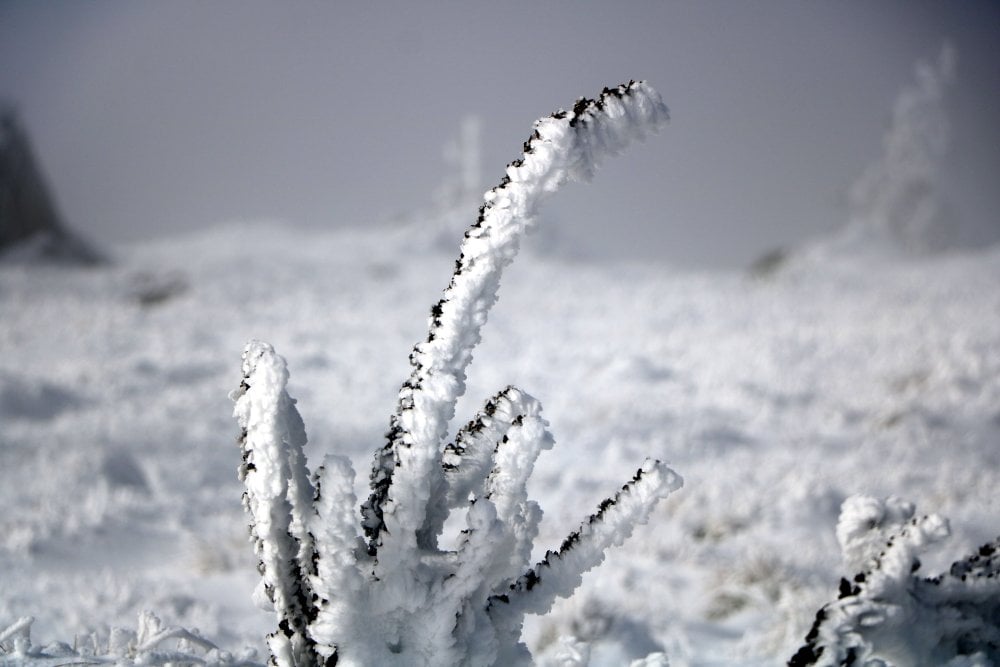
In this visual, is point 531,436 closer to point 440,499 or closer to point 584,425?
point 440,499

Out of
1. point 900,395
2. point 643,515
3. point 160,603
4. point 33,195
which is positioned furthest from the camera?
point 33,195

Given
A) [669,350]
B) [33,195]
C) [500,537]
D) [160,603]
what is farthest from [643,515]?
[33,195]

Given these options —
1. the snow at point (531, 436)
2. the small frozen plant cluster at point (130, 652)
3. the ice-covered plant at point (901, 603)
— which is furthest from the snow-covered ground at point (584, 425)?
the small frozen plant cluster at point (130, 652)

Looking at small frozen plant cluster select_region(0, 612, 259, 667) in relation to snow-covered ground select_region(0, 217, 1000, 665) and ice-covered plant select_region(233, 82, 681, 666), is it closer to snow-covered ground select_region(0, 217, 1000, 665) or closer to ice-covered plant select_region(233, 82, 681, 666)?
ice-covered plant select_region(233, 82, 681, 666)

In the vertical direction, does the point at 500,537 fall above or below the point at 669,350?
below

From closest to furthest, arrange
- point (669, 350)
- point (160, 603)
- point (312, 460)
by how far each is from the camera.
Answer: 1. point (160, 603)
2. point (312, 460)
3. point (669, 350)

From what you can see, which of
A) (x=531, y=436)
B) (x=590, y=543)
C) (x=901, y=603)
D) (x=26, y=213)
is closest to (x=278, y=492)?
(x=531, y=436)

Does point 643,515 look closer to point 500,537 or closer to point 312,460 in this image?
point 500,537

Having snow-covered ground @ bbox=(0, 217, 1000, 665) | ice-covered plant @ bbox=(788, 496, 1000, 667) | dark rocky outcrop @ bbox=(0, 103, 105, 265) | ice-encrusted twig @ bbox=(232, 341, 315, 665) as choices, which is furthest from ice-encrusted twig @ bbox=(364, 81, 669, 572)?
dark rocky outcrop @ bbox=(0, 103, 105, 265)
